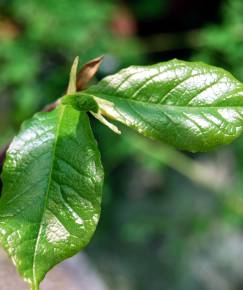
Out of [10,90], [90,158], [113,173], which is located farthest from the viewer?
[113,173]

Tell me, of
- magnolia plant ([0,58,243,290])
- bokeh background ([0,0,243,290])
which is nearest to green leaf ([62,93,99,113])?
magnolia plant ([0,58,243,290])

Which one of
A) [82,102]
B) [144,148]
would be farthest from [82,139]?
[144,148]

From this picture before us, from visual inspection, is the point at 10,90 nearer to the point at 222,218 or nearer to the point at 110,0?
the point at 110,0

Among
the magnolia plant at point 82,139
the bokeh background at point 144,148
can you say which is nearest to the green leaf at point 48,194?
the magnolia plant at point 82,139

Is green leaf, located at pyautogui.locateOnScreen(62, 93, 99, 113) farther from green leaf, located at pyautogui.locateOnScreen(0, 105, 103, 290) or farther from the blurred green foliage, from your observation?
the blurred green foliage

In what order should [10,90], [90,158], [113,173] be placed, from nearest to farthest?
[90,158]
[10,90]
[113,173]

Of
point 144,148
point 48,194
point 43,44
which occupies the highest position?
point 48,194

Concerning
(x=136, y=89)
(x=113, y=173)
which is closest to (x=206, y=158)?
(x=113, y=173)

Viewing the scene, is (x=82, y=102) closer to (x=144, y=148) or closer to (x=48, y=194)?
(x=48, y=194)
